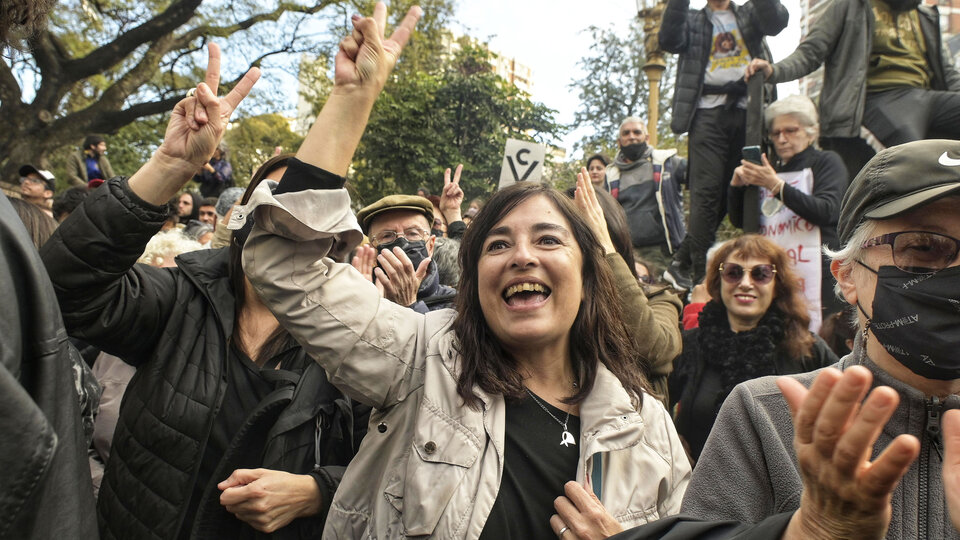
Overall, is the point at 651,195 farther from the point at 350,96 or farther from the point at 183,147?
the point at 183,147

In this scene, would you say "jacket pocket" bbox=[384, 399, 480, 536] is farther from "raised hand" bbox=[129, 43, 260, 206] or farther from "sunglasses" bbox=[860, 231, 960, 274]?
"sunglasses" bbox=[860, 231, 960, 274]

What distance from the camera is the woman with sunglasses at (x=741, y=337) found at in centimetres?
332

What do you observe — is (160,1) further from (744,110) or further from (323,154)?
(323,154)

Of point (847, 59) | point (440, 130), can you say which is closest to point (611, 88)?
point (440, 130)

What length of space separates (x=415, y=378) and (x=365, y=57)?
910 mm

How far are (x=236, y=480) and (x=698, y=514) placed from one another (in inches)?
51.0

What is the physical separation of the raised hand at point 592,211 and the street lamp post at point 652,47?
280 inches

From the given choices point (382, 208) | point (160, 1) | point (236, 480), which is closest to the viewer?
point (236, 480)

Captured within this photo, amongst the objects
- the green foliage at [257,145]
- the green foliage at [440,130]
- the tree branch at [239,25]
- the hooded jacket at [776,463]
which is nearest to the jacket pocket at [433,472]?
the hooded jacket at [776,463]

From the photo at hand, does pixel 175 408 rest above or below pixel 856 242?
below

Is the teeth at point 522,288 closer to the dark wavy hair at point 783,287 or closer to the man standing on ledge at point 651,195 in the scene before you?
the dark wavy hair at point 783,287

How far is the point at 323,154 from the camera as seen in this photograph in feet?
5.91

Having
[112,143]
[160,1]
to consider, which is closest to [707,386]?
[160,1]

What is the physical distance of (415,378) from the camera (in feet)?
6.28
